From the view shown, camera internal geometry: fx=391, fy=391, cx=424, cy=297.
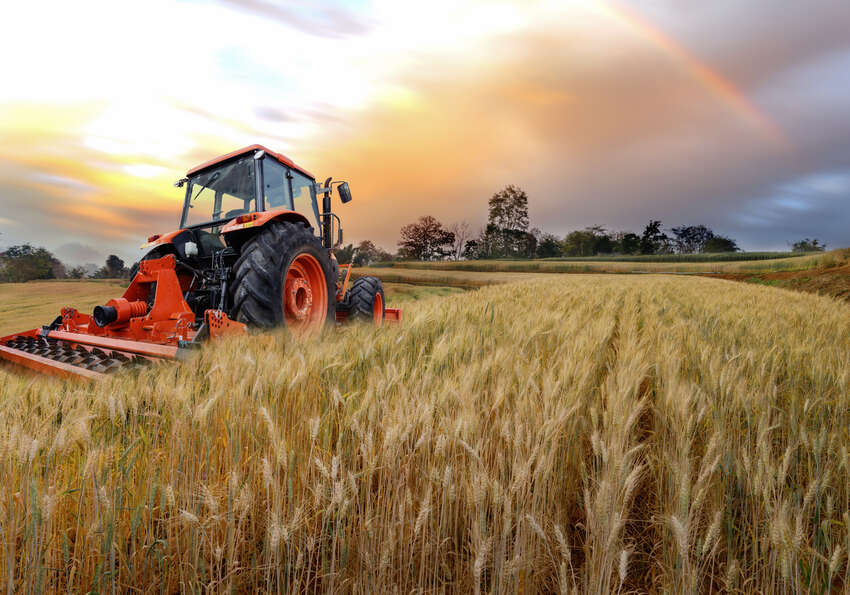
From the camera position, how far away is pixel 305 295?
4.15 meters

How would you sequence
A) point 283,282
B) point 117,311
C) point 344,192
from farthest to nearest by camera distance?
point 344,192, point 283,282, point 117,311

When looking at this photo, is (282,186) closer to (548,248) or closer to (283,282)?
(283,282)

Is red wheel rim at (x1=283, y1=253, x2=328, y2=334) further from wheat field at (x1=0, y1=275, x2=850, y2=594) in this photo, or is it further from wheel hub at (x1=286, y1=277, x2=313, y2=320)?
wheat field at (x1=0, y1=275, x2=850, y2=594)

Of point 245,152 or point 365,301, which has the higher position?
point 245,152

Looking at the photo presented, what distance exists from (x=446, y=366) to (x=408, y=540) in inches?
44.9

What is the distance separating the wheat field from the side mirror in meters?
3.83

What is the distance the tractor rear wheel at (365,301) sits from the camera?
17.2 feet

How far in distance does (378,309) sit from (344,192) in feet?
5.45

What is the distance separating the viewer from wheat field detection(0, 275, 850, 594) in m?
0.89

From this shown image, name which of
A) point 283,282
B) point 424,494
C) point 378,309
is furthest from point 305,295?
point 424,494

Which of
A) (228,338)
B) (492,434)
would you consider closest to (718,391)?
(492,434)

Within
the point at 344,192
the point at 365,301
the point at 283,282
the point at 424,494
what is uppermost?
the point at 344,192

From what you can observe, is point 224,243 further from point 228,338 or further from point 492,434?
point 492,434

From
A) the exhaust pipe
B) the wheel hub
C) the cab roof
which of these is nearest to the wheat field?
the exhaust pipe
